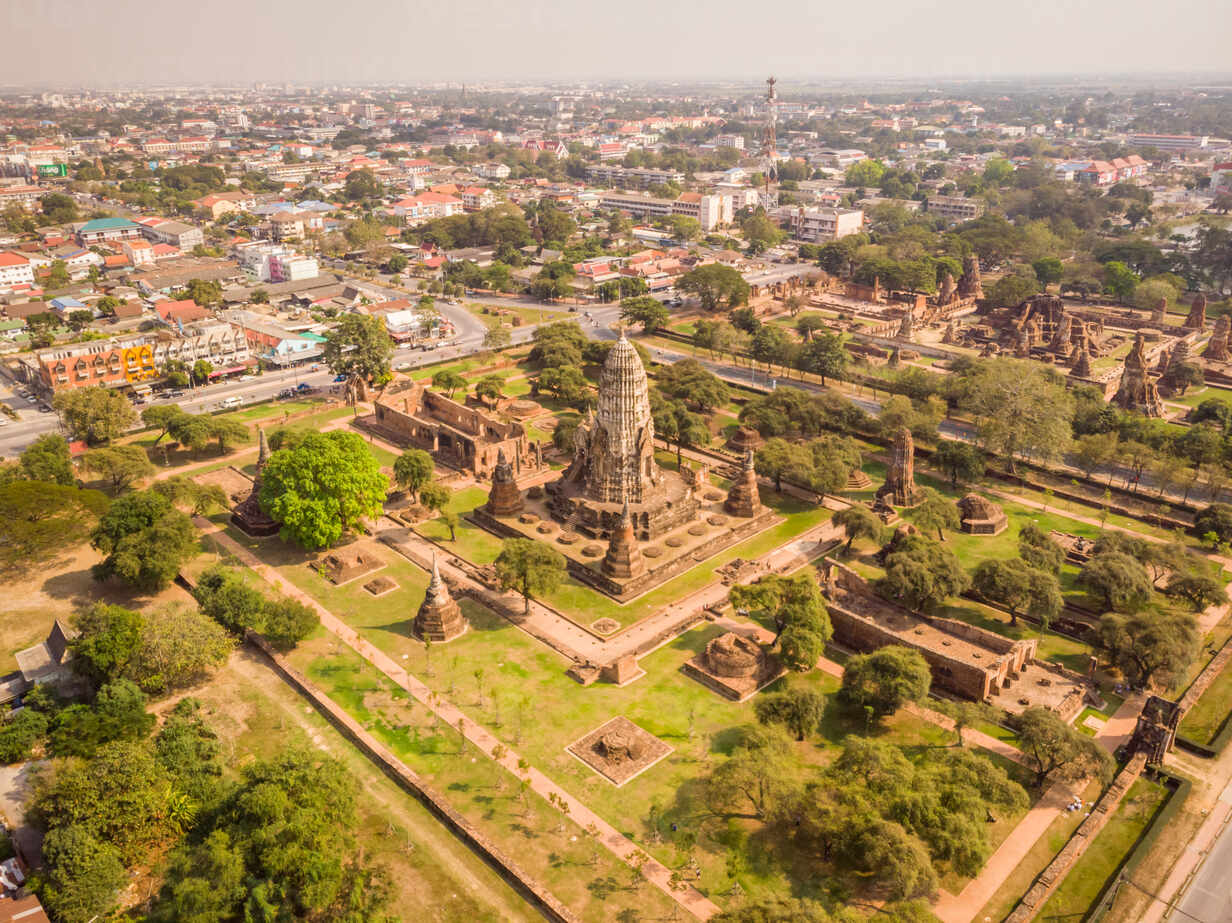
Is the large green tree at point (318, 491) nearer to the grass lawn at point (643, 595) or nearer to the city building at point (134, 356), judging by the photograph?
the grass lawn at point (643, 595)

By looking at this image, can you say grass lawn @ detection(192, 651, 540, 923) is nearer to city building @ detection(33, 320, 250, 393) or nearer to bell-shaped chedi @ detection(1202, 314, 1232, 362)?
city building @ detection(33, 320, 250, 393)

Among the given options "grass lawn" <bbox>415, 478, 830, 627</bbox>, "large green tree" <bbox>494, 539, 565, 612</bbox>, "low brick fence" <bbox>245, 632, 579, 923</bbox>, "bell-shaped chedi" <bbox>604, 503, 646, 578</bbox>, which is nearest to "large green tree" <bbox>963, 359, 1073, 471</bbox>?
"grass lawn" <bbox>415, 478, 830, 627</bbox>

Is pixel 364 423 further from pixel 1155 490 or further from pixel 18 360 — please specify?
pixel 1155 490

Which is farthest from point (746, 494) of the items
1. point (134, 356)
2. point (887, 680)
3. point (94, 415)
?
point (134, 356)

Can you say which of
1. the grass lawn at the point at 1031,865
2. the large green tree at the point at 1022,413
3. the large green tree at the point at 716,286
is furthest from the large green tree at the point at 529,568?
the large green tree at the point at 716,286

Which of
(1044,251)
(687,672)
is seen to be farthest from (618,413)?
(1044,251)

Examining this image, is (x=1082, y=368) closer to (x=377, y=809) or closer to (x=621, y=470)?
(x=621, y=470)
